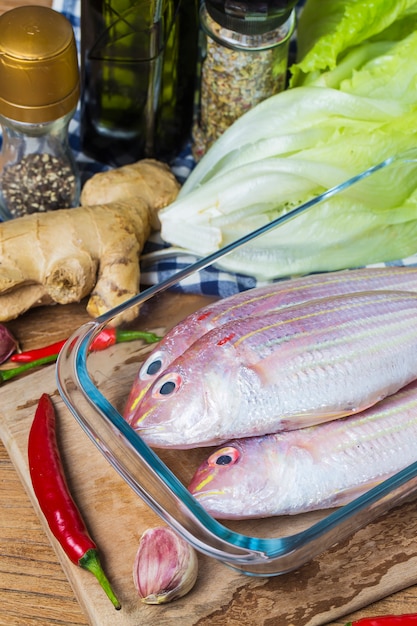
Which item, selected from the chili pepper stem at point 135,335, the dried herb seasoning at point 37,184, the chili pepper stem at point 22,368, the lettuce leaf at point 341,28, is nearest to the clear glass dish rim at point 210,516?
the chili pepper stem at point 135,335

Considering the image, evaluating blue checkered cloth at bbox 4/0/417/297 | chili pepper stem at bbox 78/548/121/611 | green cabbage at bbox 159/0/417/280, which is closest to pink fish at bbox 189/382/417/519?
chili pepper stem at bbox 78/548/121/611

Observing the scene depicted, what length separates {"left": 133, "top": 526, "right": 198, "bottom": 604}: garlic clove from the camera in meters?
1.63

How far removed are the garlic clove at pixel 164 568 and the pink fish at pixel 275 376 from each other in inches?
8.1

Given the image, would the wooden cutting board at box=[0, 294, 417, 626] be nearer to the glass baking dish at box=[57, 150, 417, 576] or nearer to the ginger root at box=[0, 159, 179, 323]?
the glass baking dish at box=[57, 150, 417, 576]

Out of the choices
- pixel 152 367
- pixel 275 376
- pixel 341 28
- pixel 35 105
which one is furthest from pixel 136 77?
pixel 275 376

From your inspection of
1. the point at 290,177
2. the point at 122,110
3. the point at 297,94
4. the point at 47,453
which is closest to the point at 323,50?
the point at 297,94

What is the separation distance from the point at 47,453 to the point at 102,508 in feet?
0.50

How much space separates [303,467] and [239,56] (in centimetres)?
114

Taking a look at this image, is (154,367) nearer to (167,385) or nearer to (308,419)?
(167,385)

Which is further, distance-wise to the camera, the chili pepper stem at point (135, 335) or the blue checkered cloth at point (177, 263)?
the blue checkered cloth at point (177, 263)

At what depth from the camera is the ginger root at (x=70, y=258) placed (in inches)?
83.4

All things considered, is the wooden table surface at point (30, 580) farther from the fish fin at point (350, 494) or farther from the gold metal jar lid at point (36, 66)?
the gold metal jar lid at point (36, 66)

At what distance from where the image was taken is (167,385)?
162cm

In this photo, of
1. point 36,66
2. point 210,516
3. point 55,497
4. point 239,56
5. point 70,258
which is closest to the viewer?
point 210,516
